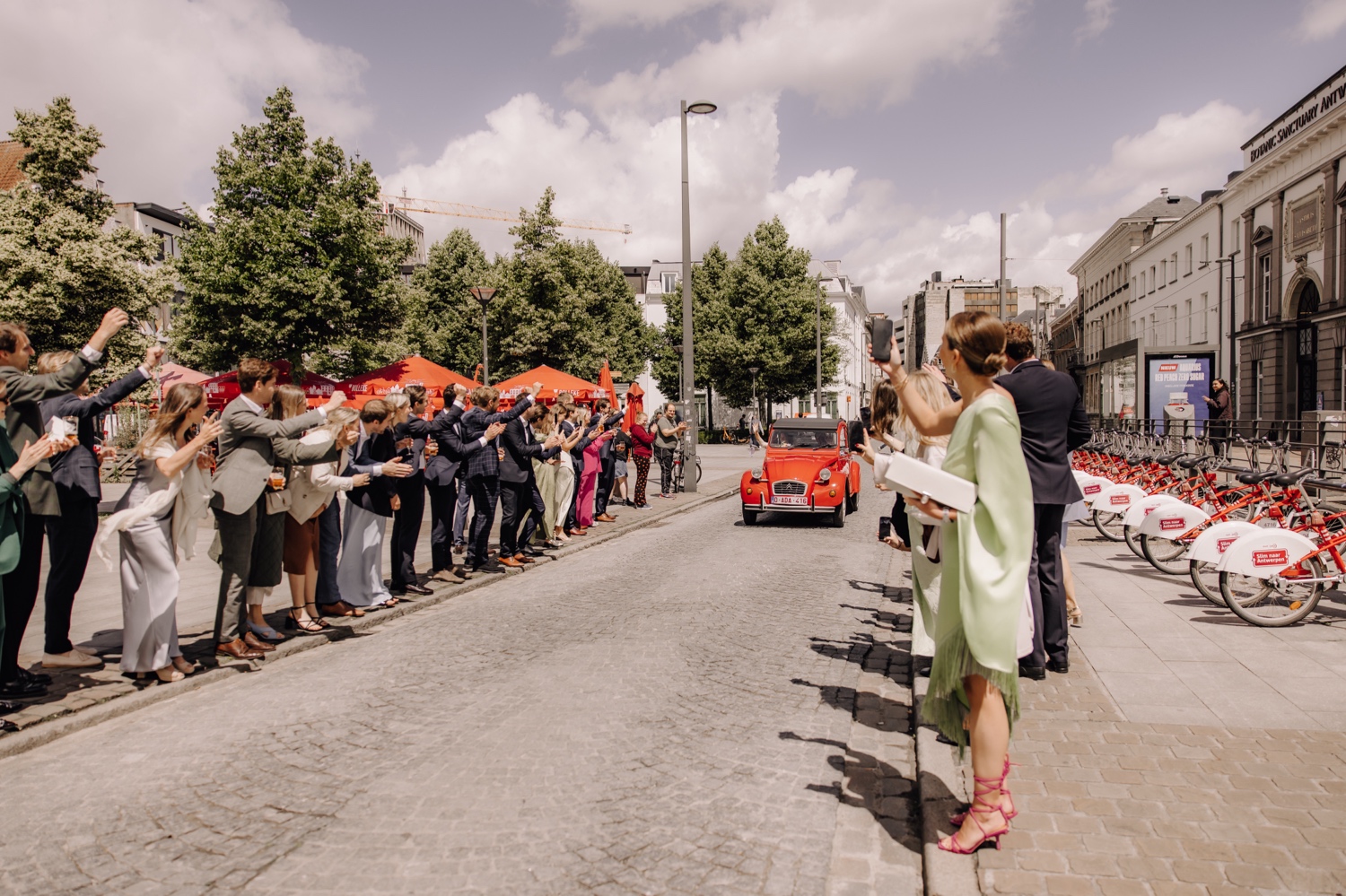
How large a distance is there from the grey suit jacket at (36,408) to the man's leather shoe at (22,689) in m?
1.01

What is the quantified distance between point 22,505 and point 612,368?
160 feet

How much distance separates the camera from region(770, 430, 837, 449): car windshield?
1497 centimetres

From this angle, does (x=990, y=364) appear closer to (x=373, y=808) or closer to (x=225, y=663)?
(x=373, y=808)

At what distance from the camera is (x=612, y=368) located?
175 ft

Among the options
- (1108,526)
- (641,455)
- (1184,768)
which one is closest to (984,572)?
(1184,768)

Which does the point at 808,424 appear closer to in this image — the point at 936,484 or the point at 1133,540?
the point at 1133,540

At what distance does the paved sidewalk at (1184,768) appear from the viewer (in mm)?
3064

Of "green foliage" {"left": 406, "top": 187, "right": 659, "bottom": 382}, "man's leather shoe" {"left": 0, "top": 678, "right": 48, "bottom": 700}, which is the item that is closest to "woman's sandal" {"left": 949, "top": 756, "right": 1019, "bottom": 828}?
"man's leather shoe" {"left": 0, "top": 678, "right": 48, "bottom": 700}

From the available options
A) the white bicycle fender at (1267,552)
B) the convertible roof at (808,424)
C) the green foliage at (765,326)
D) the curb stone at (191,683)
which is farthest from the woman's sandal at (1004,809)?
the green foliage at (765,326)

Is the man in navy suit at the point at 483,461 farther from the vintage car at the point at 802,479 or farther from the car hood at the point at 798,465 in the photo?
the car hood at the point at 798,465

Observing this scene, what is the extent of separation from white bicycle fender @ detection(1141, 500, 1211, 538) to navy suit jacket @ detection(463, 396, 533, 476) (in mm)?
6280

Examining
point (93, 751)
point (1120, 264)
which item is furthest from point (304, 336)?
point (1120, 264)

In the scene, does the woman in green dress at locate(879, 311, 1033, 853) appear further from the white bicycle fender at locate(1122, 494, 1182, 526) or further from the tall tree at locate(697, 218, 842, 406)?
the tall tree at locate(697, 218, 842, 406)

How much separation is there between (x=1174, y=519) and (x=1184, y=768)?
4901mm
